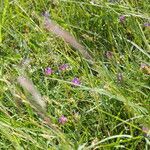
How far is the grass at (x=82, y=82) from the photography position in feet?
4.81

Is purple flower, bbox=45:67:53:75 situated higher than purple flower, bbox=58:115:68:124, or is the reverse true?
purple flower, bbox=45:67:53:75

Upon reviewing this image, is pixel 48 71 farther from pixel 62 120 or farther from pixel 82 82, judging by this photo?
pixel 62 120

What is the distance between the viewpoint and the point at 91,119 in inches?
69.1

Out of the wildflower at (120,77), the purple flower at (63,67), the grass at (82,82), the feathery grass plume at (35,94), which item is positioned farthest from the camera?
the purple flower at (63,67)

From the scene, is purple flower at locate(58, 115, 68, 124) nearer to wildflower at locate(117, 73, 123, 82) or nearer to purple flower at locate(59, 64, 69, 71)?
wildflower at locate(117, 73, 123, 82)

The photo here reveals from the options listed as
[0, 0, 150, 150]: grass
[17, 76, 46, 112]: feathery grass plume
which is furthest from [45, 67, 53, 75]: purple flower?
[17, 76, 46, 112]: feathery grass plume

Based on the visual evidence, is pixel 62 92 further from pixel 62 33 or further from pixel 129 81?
pixel 62 33

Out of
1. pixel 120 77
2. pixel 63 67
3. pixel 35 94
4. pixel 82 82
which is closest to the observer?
pixel 35 94

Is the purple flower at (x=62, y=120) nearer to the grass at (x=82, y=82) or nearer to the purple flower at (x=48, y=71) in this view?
the grass at (x=82, y=82)

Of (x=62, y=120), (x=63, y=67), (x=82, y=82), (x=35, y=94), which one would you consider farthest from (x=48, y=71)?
(x=35, y=94)

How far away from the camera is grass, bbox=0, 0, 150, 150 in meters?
1.46

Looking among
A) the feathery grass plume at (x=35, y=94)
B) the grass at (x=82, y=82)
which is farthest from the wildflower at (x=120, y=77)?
the feathery grass plume at (x=35, y=94)

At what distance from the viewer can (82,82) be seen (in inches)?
73.4

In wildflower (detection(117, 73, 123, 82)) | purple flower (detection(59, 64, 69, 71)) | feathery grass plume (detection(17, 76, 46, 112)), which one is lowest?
wildflower (detection(117, 73, 123, 82))
